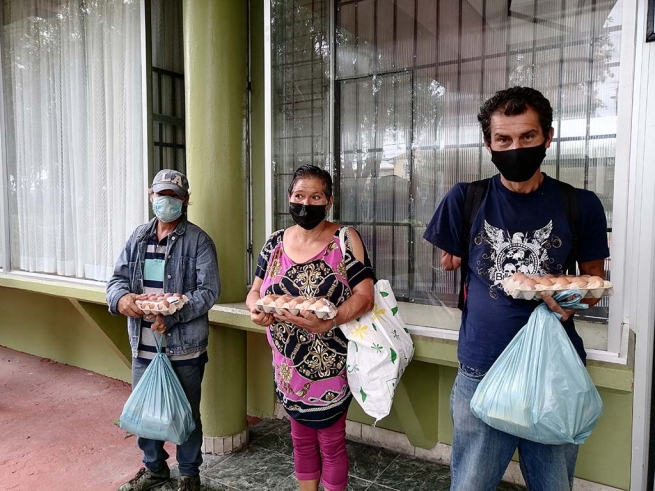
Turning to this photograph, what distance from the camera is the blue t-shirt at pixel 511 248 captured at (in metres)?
1.49

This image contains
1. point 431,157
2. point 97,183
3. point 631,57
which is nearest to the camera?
point 631,57

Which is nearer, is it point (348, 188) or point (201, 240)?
point (201, 240)

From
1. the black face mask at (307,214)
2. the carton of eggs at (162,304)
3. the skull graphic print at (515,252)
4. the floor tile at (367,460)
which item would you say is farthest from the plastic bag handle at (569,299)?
the floor tile at (367,460)

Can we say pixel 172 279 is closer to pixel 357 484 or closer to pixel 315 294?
pixel 315 294

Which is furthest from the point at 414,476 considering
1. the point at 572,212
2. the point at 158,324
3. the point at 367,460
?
the point at 572,212

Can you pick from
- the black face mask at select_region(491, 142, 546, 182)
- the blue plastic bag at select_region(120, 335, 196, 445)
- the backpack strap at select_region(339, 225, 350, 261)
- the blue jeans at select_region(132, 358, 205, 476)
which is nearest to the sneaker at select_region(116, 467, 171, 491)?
the blue jeans at select_region(132, 358, 205, 476)

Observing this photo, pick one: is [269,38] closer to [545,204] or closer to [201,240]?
[201,240]

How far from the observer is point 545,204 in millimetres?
1499

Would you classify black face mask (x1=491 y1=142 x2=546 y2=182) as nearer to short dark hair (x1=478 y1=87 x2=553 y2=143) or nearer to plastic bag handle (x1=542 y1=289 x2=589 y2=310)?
short dark hair (x1=478 y1=87 x2=553 y2=143)

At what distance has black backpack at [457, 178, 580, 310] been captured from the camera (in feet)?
4.87

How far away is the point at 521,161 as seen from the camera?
1.47 metres

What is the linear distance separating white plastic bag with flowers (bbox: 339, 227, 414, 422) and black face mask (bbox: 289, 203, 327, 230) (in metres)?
0.13

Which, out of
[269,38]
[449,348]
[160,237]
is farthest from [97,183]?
[449,348]

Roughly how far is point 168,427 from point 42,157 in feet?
9.25
